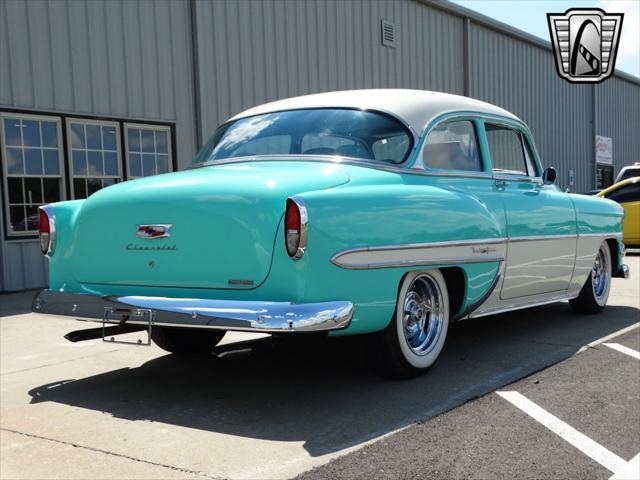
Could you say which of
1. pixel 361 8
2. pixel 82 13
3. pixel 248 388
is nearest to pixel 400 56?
pixel 361 8

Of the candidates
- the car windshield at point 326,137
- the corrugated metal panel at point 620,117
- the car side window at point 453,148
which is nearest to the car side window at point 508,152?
the car side window at point 453,148

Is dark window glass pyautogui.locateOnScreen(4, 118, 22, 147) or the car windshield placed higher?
dark window glass pyautogui.locateOnScreen(4, 118, 22, 147)

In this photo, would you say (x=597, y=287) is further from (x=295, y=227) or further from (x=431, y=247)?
(x=295, y=227)

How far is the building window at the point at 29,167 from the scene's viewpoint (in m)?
9.44

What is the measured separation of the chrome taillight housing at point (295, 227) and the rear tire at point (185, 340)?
1728 millimetres

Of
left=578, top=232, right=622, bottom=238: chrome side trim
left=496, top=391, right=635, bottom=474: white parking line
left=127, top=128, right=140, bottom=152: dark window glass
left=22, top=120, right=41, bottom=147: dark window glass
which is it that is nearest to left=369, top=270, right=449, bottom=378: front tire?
left=496, top=391, right=635, bottom=474: white parking line

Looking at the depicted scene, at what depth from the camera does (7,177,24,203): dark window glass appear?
31.1ft

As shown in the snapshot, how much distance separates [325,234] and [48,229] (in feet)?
6.03

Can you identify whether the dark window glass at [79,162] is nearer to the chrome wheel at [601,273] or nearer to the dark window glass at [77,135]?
the dark window glass at [77,135]

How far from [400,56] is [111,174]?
8.15 m

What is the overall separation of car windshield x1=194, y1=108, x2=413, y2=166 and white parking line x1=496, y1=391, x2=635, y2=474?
1.58 metres

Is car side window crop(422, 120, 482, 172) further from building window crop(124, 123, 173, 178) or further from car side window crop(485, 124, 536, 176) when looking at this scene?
building window crop(124, 123, 173, 178)

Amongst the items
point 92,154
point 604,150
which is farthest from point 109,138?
point 604,150

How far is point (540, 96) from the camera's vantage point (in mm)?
21828
